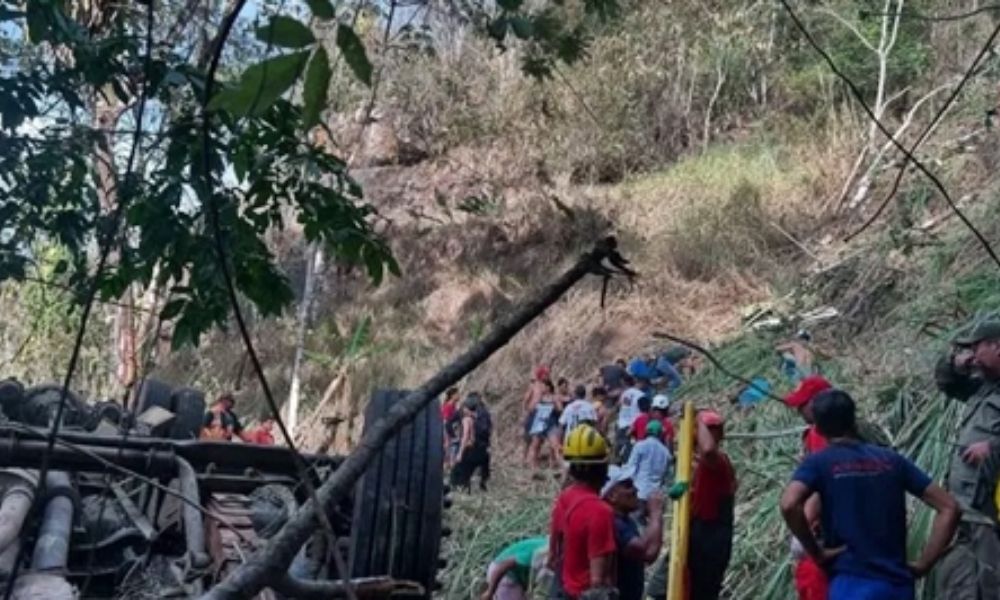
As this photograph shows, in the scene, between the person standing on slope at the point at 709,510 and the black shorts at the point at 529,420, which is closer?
the person standing on slope at the point at 709,510

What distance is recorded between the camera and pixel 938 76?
2117 cm

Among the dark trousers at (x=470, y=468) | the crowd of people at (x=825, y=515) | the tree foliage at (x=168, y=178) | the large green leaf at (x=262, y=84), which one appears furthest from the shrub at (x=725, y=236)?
the large green leaf at (x=262, y=84)

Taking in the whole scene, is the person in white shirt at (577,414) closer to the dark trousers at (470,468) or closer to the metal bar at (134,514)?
the dark trousers at (470,468)

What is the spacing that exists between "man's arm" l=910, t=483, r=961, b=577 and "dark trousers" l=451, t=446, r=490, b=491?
35.9 feet

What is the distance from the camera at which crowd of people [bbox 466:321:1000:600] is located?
562cm

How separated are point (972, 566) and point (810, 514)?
0.77 m

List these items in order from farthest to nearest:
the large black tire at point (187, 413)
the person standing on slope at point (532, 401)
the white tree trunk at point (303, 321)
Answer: the white tree trunk at point (303, 321), the person standing on slope at point (532, 401), the large black tire at point (187, 413)

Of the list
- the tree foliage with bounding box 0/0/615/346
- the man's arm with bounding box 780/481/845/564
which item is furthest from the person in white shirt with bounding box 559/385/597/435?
the tree foliage with bounding box 0/0/615/346

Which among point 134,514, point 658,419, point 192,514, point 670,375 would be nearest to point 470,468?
point 670,375

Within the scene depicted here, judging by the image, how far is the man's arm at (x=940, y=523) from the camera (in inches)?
222

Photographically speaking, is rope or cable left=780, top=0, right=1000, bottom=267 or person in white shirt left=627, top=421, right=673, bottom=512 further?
person in white shirt left=627, top=421, right=673, bottom=512

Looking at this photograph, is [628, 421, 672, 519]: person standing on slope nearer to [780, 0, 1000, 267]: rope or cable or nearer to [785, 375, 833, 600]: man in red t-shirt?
[785, 375, 833, 600]: man in red t-shirt

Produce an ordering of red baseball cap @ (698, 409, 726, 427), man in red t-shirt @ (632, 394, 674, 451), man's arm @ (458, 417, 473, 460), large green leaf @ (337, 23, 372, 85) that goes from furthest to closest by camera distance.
A: man's arm @ (458, 417, 473, 460), man in red t-shirt @ (632, 394, 674, 451), red baseball cap @ (698, 409, 726, 427), large green leaf @ (337, 23, 372, 85)

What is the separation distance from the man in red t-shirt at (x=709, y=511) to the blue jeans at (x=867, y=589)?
144 cm
